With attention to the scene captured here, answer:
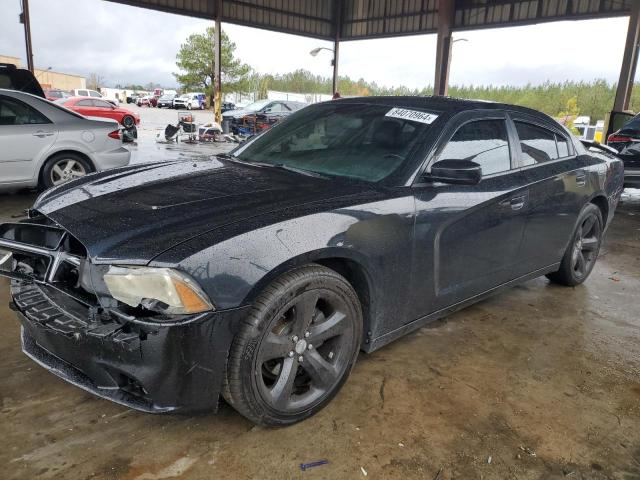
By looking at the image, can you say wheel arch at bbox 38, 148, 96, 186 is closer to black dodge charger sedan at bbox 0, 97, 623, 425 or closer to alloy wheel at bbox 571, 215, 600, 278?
black dodge charger sedan at bbox 0, 97, 623, 425

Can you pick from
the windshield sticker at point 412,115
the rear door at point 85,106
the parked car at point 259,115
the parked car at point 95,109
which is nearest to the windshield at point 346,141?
the windshield sticker at point 412,115

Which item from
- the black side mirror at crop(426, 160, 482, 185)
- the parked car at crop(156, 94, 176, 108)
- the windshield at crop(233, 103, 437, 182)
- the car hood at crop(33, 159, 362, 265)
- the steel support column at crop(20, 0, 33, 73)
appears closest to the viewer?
the car hood at crop(33, 159, 362, 265)

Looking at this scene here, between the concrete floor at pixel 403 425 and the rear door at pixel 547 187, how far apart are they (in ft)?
2.08

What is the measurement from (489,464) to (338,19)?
67.9 ft

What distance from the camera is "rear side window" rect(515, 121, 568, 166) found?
126 inches

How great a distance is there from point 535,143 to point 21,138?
217 inches

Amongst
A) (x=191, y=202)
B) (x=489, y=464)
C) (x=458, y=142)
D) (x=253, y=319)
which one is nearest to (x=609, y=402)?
(x=489, y=464)

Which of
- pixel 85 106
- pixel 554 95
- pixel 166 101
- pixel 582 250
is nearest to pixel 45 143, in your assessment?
pixel 582 250

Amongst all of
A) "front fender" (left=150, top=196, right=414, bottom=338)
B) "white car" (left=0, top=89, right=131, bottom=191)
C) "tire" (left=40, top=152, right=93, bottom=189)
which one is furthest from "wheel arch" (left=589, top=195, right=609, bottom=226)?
"tire" (left=40, top=152, right=93, bottom=189)

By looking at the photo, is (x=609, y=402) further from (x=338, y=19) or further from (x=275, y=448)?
(x=338, y=19)

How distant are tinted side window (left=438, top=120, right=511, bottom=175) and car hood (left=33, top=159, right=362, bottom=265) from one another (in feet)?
2.33

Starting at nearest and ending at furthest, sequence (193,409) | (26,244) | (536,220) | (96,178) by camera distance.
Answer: (193,409), (26,244), (96,178), (536,220)

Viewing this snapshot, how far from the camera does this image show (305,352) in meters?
2.10

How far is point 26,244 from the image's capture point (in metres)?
2.10
